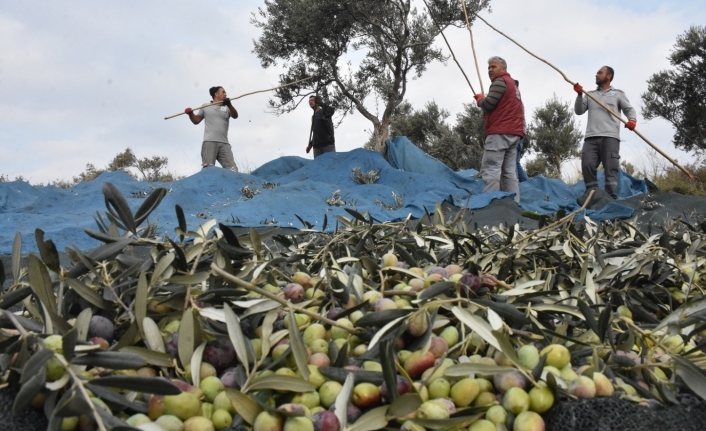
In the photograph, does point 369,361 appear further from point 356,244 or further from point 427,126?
point 427,126

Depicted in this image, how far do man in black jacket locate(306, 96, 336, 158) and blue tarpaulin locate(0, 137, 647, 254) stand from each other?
0.67 meters

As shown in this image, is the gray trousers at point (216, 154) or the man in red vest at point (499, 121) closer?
the man in red vest at point (499, 121)

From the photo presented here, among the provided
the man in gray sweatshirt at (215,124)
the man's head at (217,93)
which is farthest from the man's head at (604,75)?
the man's head at (217,93)

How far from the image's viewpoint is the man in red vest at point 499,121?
745 centimetres

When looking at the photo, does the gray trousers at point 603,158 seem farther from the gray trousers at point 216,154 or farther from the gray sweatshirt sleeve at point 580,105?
the gray trousers at point 216,154

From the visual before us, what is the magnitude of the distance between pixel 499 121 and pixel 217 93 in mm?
5153

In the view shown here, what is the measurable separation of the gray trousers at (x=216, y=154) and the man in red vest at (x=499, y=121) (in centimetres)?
457

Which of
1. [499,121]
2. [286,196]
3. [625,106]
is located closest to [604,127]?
[625,106]

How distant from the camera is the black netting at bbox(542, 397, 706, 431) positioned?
0.60m

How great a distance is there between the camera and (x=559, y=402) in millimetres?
625

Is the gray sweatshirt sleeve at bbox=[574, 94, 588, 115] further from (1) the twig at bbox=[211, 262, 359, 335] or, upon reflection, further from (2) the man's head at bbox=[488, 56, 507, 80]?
(1) the twig at bbox=[211, 262, 359, 335]

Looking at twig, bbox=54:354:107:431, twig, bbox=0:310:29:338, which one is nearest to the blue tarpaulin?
twig, bbox=0:310:29:338

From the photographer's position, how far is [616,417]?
0.61 meters

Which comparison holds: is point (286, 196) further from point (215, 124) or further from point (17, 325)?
point (17, 325)
